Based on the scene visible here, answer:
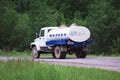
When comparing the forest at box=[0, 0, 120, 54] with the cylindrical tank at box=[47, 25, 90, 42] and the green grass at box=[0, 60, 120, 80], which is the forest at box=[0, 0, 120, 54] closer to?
the cylindrical tank at box=[47, 25, 90, 42]

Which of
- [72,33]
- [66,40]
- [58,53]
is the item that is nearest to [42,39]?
[58,53]

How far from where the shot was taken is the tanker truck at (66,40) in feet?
103

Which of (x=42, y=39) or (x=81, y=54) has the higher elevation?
(x=42, y=39)

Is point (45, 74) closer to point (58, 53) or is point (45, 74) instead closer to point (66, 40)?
point (66, 40)

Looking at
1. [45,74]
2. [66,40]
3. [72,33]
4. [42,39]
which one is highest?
[72,33]

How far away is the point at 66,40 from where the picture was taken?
3152 cm

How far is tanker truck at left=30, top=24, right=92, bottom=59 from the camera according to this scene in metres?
31.4

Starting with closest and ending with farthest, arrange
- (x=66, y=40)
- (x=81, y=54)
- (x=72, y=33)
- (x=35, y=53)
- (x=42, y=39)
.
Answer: (x=72, y=33)
(x=66, y=40)
(x=81, y=54)
(x=42, y=39)
(x=35, y=53)

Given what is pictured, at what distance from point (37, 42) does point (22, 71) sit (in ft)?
61.2

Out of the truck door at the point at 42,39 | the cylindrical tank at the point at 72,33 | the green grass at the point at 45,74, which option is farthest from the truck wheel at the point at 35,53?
the green grass at the point at 45,74

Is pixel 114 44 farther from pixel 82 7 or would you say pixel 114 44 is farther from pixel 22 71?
pixel 22 71

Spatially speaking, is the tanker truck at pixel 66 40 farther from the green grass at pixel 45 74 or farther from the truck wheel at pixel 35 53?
the green grass at pixel 45 74

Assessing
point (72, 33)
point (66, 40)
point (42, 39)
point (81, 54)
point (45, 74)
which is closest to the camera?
point (45, 74)

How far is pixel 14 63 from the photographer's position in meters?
18.3
